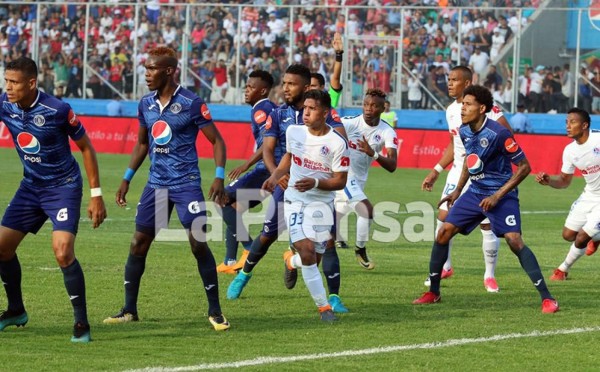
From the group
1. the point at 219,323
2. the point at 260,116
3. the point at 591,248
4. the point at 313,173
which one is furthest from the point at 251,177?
the point at 591,248

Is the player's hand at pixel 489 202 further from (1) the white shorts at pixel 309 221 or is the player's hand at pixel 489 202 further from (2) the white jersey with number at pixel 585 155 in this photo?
(2) the white jersey with number at pixel 585 155

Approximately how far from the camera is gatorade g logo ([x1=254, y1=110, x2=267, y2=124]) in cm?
1327

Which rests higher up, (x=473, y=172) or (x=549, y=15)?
(x=549, y=15)

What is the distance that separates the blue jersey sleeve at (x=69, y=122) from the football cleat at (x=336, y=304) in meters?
3.06

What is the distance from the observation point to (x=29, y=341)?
9180mm

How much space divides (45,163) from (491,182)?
437 cm

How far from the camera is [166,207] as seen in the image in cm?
1010

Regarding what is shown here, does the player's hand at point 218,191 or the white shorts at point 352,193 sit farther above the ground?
the player's hand at point 218,191

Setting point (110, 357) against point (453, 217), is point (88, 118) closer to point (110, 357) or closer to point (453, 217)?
point (453, 217)

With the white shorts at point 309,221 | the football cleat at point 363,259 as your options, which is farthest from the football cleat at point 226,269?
the white shorts at point 309,221

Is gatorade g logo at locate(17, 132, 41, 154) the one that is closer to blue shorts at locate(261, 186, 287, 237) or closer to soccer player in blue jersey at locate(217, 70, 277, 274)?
blue shorts at locate(261, 186, 287, 237)

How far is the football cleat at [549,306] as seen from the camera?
36.2ft

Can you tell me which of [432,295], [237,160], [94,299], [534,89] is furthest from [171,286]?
[534,89]

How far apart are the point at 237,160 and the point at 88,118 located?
5287 mm
